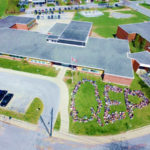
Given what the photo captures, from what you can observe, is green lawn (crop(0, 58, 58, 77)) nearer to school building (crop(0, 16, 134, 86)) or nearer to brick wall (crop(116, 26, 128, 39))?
school building (crop(0, 16, 134, 86))

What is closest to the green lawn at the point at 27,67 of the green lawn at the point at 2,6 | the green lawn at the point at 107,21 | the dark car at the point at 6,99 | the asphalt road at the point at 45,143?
the dark car at the point at 6,99

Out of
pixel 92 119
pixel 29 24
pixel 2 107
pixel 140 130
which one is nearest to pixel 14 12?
pixel 29 24

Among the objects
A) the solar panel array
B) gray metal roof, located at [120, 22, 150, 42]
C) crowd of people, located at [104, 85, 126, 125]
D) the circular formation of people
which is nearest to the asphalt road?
crowd of people, located at [104, 85, 126, 125]

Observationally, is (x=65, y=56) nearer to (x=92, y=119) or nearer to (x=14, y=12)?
(x=92, y=119)

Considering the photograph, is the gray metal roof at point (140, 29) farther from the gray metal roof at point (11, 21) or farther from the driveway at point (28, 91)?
the gray metal roof at point (11, 21)

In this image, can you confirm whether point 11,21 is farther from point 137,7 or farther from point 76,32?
point 137,7

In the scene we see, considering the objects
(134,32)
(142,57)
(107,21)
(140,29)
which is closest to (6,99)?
(142,57)
